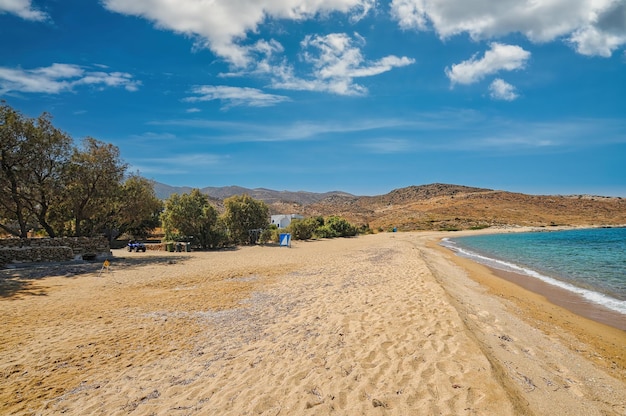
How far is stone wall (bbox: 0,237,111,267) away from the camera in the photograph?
16578mm

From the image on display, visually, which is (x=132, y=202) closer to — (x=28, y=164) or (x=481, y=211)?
(x=28, y=164)

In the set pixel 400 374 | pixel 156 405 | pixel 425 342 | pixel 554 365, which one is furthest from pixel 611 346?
pixel 156 405

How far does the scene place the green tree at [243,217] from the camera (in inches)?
1305

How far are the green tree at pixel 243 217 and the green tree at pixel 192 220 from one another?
203 centimetres

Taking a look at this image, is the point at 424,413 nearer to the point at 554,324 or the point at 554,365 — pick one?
the point at 554,365

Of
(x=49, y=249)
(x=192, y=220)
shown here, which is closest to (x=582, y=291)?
(x=49, y=249)

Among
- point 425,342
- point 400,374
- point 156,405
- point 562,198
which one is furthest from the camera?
point 562,198

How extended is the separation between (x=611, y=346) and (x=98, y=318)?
1121cm

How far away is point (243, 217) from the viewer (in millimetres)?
33781

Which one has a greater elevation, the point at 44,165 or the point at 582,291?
the point at 44,165

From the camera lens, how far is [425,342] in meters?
5.97

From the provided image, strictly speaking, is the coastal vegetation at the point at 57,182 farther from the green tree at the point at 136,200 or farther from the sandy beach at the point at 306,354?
the sandy beach at the point at 306,354

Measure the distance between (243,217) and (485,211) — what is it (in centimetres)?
7199

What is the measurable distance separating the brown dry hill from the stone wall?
56020mm
